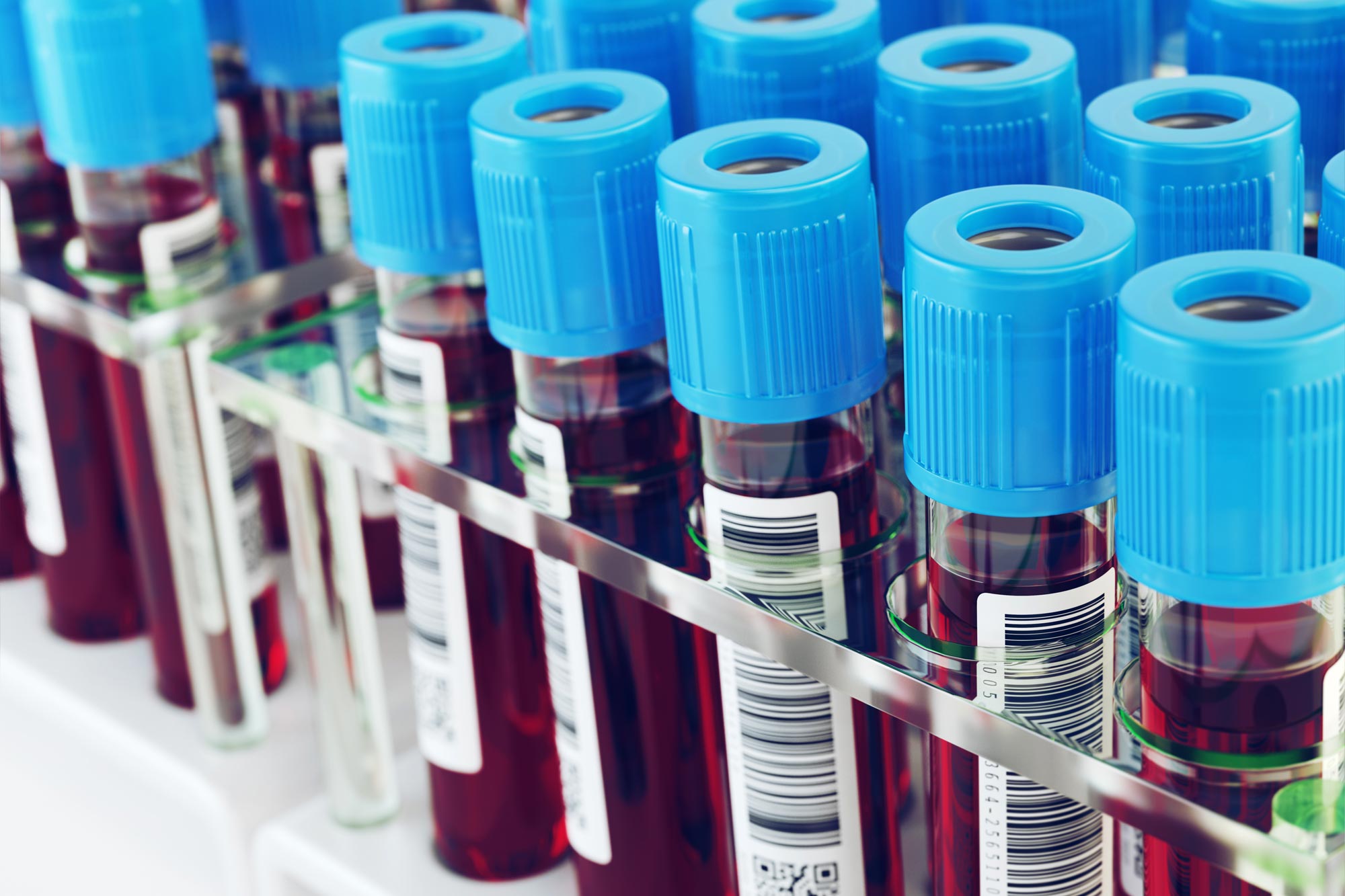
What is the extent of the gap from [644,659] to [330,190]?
26 cm

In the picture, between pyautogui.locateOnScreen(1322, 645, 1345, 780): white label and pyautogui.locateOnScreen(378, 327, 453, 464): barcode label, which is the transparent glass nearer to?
pyautogui.locateOnScreen(1322, 645, 1345, 780): white label

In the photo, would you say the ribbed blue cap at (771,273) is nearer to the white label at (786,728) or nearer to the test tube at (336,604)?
the white label at (786,728)

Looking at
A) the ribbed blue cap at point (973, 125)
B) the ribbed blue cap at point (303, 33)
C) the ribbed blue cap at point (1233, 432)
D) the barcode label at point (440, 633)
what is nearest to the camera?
the ribbed blue cap at point (1233, 432)

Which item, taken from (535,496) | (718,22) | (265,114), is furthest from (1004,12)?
(265,114)

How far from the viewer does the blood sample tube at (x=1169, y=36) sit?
596 millimetres

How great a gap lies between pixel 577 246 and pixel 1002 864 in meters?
0.19

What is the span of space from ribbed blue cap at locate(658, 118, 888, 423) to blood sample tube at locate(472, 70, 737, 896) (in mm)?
28

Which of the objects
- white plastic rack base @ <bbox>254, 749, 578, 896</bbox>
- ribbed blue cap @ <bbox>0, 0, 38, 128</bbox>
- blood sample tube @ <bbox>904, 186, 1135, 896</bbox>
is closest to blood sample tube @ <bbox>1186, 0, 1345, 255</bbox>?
blood sample tube @ <bbox>904, 186, 1135, 896</bbox>

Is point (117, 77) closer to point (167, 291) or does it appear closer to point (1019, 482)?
point (167, 291)

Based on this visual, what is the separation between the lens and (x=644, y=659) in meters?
0.51

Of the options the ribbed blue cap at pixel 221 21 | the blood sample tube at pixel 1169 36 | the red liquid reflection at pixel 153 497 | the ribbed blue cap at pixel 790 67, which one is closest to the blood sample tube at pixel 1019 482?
the ribbed blue cap at pixel 790 67

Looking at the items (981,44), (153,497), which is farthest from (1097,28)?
(153,497)

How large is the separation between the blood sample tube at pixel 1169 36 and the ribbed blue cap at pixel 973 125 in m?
0.14

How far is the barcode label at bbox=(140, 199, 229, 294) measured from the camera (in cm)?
62
